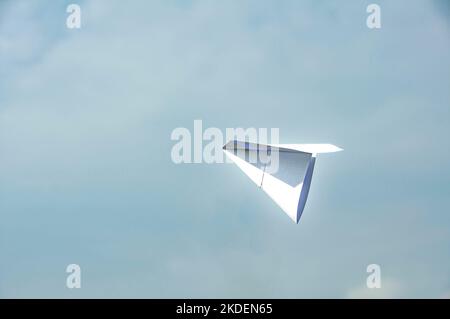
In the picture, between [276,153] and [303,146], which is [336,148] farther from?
[276,153]

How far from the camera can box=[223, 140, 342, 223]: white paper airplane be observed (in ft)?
107

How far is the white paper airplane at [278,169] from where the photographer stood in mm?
32656

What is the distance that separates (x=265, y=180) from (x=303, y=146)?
4.16 m

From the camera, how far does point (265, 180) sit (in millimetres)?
34438

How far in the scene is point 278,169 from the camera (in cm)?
3359

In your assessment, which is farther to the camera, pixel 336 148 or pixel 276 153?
pixel 276 153
